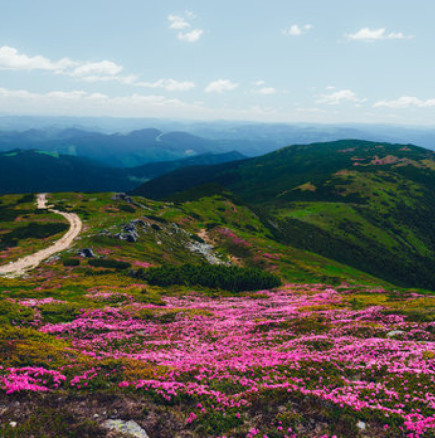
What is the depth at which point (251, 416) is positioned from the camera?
11875 millimetres

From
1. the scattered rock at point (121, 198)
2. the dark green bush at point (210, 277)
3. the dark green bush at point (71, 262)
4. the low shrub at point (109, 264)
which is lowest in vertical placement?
the dark green bush at point (210, 277)

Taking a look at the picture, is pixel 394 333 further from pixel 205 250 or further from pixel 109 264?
pixel 205 250

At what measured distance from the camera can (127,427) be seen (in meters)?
10.7

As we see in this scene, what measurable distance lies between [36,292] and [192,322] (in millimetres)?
20793

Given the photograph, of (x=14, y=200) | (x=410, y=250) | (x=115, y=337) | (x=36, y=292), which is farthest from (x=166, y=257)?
(x=410, y=250)

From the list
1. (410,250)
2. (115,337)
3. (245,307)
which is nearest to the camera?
(115,337)

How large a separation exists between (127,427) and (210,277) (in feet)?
135

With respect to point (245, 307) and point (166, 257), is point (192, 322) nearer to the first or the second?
point (245, 307)

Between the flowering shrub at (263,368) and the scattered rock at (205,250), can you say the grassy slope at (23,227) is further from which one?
the flowering shrub at (263,368)

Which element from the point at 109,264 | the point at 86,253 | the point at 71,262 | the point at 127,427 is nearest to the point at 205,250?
the point at 109,264

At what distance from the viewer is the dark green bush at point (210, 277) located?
161 ft

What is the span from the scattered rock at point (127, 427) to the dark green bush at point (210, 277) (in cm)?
3657

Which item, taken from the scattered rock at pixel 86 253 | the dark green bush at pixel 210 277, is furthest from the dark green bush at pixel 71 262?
the dark green bush at pixel 210 277

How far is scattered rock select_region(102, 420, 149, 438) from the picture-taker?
34.4ft
